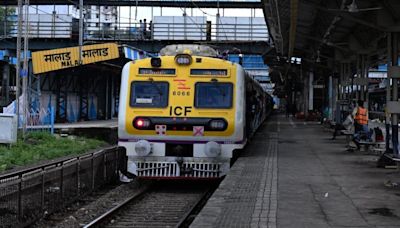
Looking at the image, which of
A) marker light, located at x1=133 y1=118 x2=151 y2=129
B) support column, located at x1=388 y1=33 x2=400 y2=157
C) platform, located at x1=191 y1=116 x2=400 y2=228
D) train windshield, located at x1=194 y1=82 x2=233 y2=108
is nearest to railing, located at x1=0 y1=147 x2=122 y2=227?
marker light, located at x1=133 y1=118 x2=151 y2=129

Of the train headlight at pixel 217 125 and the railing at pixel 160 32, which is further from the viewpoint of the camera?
the railing at pixel 160 32

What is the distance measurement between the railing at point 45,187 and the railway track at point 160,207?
4.02 ft

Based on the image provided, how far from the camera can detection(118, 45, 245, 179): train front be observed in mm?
12344

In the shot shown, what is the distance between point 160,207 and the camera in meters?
11.5

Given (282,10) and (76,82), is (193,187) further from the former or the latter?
(76,82)

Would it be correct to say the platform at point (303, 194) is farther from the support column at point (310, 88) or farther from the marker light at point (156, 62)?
the support column at point (310, 88)

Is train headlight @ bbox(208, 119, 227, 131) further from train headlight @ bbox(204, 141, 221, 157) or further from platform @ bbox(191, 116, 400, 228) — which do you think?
platform @ bbox(191, 116, 400, 228)

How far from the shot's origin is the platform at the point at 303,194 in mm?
7316

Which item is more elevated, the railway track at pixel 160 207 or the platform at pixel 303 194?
the platform at pixel 303 194

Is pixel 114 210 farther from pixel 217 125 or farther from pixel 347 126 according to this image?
pixel 347 126

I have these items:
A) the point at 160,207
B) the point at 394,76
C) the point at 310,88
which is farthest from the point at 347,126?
the point at 310,88

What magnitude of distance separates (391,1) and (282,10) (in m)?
5.14

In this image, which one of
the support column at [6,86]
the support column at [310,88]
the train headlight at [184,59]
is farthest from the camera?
the support column at [310,88]

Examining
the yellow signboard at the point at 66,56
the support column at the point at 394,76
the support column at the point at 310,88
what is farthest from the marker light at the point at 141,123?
the support column at the point at 310,88
